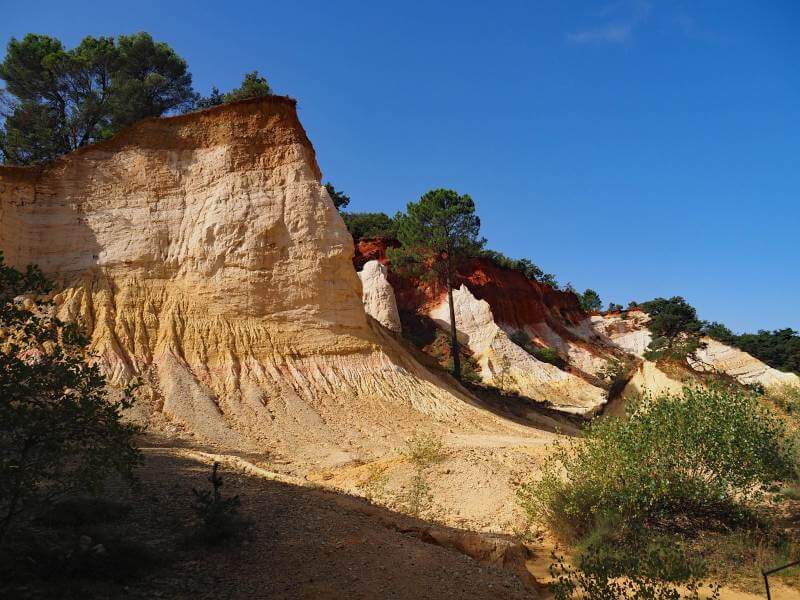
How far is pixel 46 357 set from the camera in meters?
5.80

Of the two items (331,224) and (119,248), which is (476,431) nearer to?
(331,224)

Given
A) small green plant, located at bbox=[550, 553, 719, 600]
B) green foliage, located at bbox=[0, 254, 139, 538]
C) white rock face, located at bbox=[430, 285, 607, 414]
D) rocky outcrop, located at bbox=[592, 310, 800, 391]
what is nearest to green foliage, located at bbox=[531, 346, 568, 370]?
white rock face, located at bbox=[430, 285, 607, 414]

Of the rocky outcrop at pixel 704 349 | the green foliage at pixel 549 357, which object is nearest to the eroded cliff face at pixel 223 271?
the green foliage at pixel 549 357

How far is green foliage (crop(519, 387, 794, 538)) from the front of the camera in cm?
939

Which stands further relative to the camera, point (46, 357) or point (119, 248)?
point (119, 248)

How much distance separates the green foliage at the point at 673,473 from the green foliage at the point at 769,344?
4947 centimetres

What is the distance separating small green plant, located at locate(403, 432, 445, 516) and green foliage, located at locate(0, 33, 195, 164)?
74.9 ft

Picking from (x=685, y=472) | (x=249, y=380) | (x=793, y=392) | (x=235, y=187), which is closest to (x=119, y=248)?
(x=235, y=187)

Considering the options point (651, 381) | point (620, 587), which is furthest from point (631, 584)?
point (651, 381)

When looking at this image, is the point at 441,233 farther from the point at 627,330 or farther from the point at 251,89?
the point at 627,330

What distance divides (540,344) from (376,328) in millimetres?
28632

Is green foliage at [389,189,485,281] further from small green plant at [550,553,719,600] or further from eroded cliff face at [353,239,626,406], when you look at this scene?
small green plant at [550,553,719,600]

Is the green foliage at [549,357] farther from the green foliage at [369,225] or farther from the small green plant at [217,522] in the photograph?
the small green plant at [217,522]

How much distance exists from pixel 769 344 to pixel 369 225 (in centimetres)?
4321
